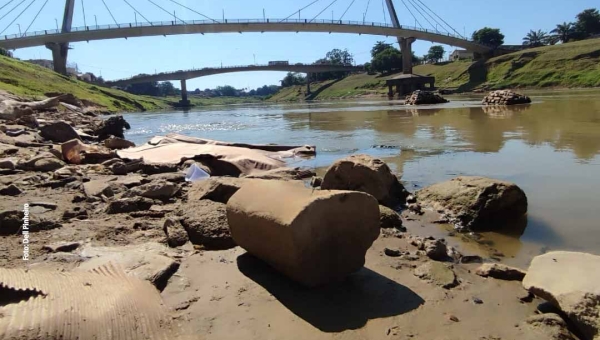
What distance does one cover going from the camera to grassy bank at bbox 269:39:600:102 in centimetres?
6662

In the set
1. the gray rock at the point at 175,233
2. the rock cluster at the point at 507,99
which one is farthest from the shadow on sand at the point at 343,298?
the rock cluster at the point at 507,99

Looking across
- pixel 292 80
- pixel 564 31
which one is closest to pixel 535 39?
pixel 564 31

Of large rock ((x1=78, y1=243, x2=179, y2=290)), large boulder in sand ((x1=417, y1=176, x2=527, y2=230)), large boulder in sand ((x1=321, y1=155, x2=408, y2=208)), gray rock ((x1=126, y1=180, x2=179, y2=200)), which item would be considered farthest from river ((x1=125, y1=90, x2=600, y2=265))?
gray rock ((x1=126, y1=180, x2=179, y2=200))

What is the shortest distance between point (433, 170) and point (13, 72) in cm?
5610

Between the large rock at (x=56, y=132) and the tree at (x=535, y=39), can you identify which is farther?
the tree at (x=535, y=39)

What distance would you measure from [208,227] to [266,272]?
3.59 ft

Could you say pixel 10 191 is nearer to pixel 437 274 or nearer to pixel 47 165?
pixel 47 165

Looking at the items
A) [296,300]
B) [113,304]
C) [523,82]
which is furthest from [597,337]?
[523,82]

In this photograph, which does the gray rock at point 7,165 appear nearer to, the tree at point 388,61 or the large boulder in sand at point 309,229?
the large boulder in sand at point 309,229

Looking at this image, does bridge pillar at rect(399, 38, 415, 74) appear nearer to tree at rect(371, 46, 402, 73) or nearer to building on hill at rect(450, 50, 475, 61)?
tree at rect(371, 46, 402, 73)

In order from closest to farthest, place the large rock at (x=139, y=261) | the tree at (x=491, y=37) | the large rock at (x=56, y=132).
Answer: the large rock at (x=139, y=261) < the large rock at (x=56, y=132) < the tree at (x=491, y=37)

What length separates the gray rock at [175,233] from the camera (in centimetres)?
477

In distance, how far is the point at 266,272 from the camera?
4086 millimetres

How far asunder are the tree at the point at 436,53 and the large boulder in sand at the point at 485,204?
129 meters
